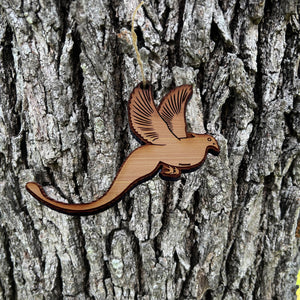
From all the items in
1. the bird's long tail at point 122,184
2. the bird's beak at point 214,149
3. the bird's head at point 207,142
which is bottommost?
the bird's long tail at point 122,184

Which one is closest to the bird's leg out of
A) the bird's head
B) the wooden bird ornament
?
the wooden bird ornament

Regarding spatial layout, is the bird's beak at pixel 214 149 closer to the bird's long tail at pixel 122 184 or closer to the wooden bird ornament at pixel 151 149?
the wooden bird ornament at pixel 151 149

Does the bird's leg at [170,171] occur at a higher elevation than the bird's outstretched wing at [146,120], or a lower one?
lower

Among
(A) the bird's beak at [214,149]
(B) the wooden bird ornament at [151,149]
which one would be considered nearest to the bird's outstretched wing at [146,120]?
(B) the wooden bird ornament at [151,149]

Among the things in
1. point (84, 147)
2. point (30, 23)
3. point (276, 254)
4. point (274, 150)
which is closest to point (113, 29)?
point (30, 23)
